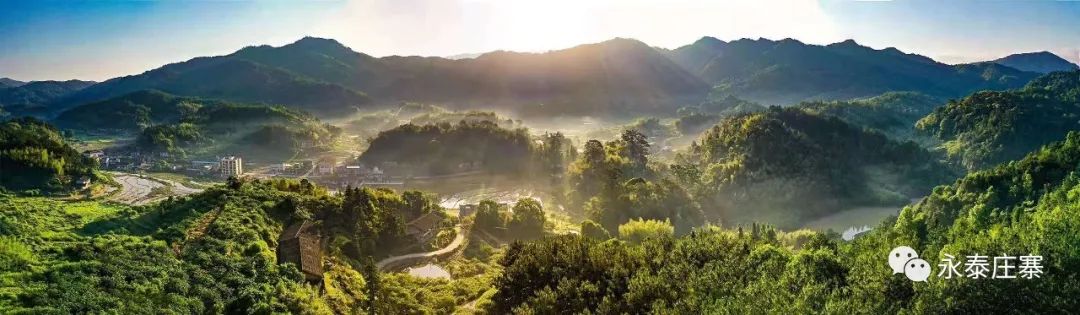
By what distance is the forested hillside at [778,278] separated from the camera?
16703mm

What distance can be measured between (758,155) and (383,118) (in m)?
120

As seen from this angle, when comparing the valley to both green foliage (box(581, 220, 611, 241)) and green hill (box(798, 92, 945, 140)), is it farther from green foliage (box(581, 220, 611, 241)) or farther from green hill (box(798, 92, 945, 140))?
green hill (box(798, 92, 945, 140))

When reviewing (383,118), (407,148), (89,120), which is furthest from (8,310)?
(383,118)

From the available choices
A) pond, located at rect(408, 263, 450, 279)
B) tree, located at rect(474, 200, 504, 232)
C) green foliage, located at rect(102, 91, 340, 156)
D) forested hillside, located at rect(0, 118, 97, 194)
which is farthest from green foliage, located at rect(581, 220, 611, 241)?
green foliage, located at rect(102, 91, 340, 156)

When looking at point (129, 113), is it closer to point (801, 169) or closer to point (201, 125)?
point (201, 125)

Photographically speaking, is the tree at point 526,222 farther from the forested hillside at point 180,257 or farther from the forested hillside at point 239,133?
the forested hillside at point 239,133

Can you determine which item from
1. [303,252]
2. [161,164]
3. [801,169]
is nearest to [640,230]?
[303,252]

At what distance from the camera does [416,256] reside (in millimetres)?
37594

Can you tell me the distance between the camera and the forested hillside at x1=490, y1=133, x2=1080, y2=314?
16.7 m

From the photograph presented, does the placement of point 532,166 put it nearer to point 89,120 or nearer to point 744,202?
point 744,202

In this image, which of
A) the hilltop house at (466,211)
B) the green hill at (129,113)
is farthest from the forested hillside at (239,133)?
the hilltop house at (466,211)

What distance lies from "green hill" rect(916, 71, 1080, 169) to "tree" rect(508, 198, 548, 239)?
68511mm

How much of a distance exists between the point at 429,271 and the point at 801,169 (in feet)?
168

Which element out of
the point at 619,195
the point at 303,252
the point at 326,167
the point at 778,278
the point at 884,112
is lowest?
the point at 326,167
